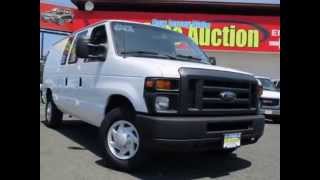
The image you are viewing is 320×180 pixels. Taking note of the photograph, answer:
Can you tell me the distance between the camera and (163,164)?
18.8 ft

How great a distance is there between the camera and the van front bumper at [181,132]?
461cm

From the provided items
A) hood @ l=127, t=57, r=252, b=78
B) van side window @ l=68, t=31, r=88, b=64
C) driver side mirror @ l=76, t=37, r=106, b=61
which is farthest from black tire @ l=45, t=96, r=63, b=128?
hood @ l=127, t=57, r=252, b=78

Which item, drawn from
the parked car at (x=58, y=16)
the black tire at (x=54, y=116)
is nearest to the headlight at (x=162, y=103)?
the black tire at (x=54, y=116)

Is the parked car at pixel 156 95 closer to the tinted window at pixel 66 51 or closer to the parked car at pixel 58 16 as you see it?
the tinted window at pixel 66 51

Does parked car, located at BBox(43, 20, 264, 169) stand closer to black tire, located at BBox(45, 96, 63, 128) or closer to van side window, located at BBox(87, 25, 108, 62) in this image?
van side window, located at BBox(87, 25, 108, 62)

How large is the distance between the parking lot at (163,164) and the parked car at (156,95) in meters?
0.34

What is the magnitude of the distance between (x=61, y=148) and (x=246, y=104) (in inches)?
129

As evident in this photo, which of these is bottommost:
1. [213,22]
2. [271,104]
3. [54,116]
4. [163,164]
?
[163,164]

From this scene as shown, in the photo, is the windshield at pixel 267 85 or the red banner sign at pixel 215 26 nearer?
the windshield at pixel 267 85

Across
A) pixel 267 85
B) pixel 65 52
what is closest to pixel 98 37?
pixel 65 52

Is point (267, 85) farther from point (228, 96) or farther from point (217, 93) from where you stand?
point (217, 93)

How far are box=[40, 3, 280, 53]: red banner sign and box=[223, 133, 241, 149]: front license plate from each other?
17.2m

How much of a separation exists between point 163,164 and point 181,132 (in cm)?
126
